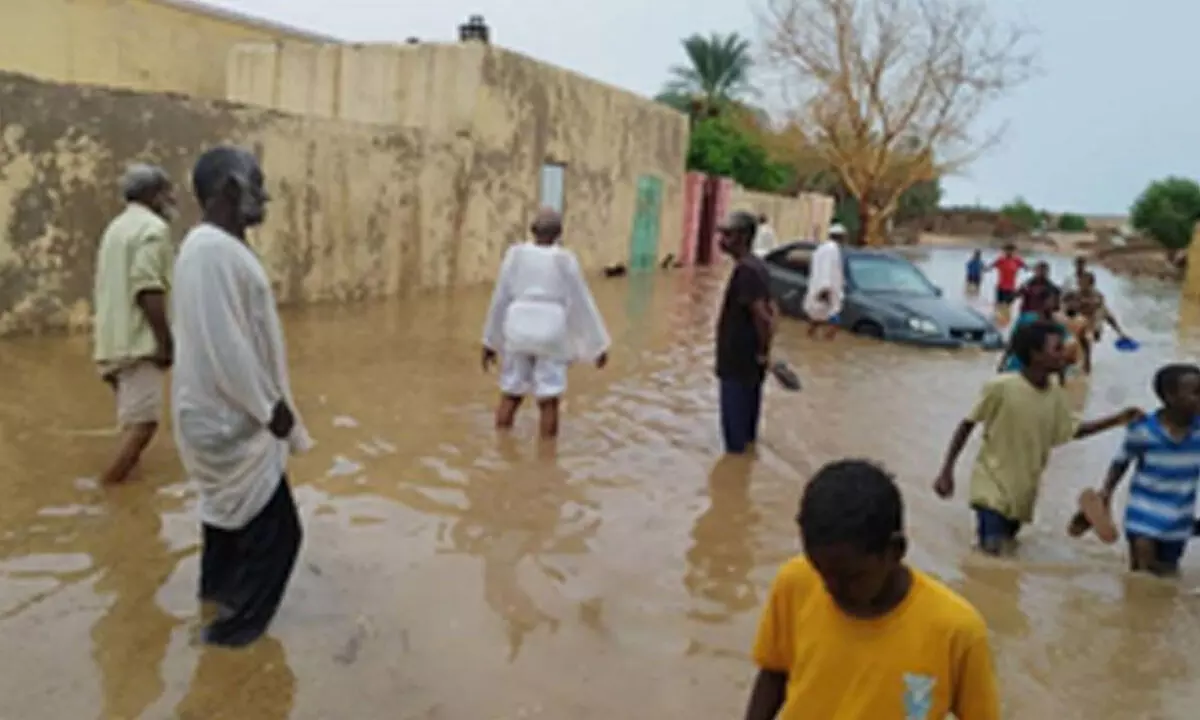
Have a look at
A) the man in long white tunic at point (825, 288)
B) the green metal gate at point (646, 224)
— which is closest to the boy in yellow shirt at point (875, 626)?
the man in long white tunic at point (825, 288)

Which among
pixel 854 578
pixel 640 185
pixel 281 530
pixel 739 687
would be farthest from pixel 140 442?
pixel 640 185

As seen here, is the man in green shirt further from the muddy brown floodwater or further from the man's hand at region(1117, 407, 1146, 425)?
the man's hand at region(1117, 407, 1146, 425)

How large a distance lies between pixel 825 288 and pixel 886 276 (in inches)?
62.8

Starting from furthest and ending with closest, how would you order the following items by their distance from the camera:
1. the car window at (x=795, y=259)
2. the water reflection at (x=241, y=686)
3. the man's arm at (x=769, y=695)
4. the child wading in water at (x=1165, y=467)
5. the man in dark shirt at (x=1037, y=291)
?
1. the car window at (x=795, y=259)
2. the man in dark shirt at (x=1037, y=291)
3. the child wading in water at (x=1165, y=467)
4. the water reflection at (x=241, y=686)
5. the man's arm at (x=769, y=695)

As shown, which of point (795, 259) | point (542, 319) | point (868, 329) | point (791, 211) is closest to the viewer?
point (542, 319)

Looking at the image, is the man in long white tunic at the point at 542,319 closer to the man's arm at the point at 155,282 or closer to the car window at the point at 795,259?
the man's arm at the point at 155,282

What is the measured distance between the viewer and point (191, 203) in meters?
10.9

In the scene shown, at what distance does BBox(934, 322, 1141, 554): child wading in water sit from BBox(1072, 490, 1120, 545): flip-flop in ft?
1.12

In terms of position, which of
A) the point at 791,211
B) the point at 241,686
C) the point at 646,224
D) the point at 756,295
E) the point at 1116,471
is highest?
the point at 791,211

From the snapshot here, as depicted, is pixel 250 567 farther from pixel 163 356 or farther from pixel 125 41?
pixel 125 41

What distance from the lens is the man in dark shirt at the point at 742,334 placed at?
6.40m

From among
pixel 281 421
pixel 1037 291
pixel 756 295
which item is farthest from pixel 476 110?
pixel 281 421

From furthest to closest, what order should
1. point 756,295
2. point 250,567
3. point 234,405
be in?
point 756,295 → point 250,567 → point 234,405

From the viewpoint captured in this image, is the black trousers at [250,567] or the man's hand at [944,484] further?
the man's hand at [944,484]
